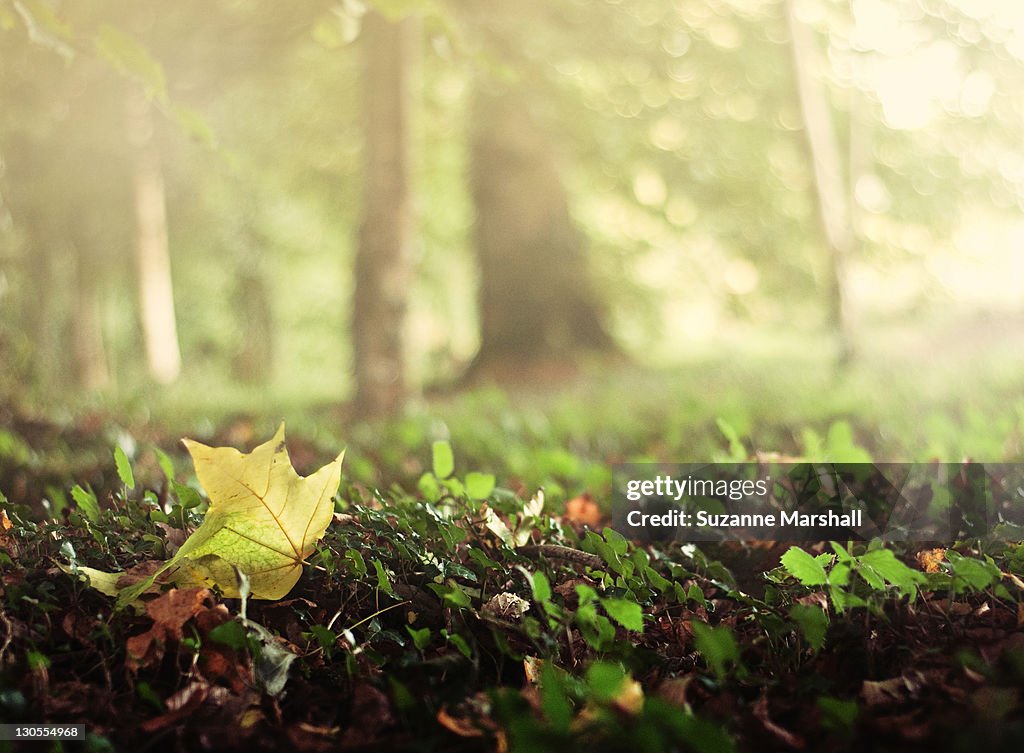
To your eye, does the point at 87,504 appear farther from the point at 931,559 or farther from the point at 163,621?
the point at 931,559

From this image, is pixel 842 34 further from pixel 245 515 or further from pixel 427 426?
pixel 245 515

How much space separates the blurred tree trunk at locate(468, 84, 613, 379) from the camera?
11359 millimetres

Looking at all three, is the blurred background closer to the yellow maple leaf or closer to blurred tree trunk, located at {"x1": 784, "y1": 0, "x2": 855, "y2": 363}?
blurred tree trunk, located at {"x1": 784, "y1": 0, "x2": 855, "y2": 363}

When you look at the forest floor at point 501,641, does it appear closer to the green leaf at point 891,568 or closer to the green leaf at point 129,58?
the green leaf at point 891,568

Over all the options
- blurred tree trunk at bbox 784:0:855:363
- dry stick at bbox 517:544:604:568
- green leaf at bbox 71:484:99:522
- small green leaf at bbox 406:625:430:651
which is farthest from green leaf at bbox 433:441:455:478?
blurred tree trunk at bbox 784:0:855:363

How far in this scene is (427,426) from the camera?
19.5 feet

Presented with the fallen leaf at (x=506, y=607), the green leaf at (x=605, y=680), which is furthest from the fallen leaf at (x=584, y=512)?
the green leaf at (x=605, y=680)

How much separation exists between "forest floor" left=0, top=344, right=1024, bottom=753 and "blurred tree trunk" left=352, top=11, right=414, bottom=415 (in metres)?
4.97

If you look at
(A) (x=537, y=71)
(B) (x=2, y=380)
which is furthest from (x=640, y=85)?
(B) (x=2, y=380)

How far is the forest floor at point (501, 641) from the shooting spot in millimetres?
1222

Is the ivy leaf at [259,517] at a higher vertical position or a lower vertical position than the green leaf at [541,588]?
higher

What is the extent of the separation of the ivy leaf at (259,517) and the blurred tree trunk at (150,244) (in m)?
10.5

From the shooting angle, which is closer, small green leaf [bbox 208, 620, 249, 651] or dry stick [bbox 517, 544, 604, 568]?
Result: small green leaf [bbox 208, 620, 249, 651]

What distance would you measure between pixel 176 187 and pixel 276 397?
25.8ft
